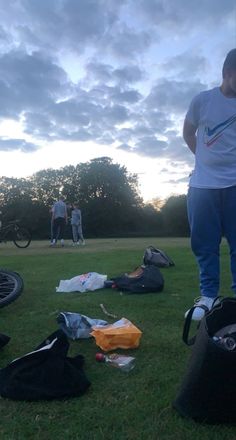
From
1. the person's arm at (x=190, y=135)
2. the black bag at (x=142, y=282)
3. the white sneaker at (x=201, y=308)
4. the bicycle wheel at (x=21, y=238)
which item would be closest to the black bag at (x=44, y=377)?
the white sneaker at (x=201, y=308)

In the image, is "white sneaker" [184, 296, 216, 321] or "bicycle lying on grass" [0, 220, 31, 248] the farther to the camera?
"bicycle lying on grass" [0, 220, 31, 248]

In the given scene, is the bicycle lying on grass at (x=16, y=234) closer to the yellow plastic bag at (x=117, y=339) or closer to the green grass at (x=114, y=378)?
the green grass at (x=114, y=378)

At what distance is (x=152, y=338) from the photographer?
3246mm

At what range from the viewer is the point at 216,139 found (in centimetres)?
385

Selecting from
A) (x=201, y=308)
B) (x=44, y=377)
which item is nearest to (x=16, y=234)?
(x=201, y=308)

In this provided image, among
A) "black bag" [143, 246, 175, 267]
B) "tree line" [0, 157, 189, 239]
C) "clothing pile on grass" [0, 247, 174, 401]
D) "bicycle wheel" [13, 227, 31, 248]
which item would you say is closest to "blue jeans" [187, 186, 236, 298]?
"clothing pile on grass" [0, 247, 174, 401]

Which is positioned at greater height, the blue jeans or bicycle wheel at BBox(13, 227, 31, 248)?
the blue jeans

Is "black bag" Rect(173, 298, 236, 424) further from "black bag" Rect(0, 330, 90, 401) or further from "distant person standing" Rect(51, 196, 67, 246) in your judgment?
"distant person standing" Rect(51, 196, 67, 246)

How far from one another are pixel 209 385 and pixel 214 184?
2176mm

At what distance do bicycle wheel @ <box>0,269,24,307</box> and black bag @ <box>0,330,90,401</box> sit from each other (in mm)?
1969

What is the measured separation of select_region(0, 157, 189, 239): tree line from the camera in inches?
2440

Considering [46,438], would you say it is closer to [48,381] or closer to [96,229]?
[48,381]

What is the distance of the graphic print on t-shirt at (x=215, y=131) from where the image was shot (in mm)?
3801

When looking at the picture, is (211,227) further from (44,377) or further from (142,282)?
(44,377)
